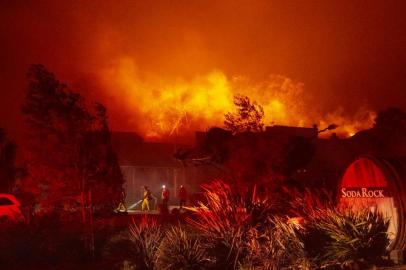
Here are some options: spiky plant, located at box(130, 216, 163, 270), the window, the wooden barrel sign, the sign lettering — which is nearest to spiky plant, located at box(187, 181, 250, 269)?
spiky plant, located at box(130, 216, 163, 270)

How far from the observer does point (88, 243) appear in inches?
550

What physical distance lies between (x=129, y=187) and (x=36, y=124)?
71.6ft

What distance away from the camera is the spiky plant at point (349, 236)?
380 inches

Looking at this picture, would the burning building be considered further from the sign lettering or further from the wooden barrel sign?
the wooden barrel sign

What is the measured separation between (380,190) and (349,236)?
3.01 m

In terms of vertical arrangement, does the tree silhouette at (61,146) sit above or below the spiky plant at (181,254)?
above

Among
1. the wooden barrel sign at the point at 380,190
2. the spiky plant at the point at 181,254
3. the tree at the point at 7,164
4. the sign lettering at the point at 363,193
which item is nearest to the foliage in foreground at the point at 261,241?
the spiky plant at the point at 181,254

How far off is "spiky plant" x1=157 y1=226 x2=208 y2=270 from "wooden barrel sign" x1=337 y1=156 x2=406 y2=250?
3.40m

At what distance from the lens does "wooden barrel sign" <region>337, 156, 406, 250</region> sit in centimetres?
1153

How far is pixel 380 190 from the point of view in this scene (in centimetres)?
1248

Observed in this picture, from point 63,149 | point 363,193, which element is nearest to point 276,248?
point 363,193

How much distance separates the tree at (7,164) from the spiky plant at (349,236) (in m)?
24.9

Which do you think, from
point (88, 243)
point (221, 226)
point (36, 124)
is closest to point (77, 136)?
point (36, 124)

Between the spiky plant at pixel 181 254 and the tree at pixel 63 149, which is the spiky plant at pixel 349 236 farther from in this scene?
the tree at pixel 63 149
